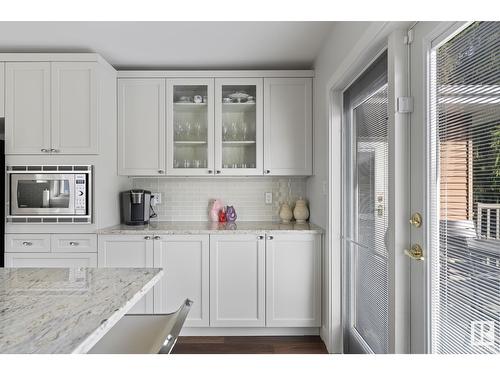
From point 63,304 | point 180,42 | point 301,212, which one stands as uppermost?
point 180,42

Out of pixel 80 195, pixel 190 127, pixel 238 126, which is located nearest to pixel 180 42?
pixel 190 127

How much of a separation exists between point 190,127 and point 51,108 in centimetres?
113

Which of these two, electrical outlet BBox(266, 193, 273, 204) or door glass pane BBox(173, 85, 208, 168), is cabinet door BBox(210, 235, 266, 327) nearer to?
electrical outlet BBox(266, 193, 273, 204)

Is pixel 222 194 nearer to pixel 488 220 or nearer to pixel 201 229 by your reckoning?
pixel 201 229

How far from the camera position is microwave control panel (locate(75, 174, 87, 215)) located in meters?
2.72

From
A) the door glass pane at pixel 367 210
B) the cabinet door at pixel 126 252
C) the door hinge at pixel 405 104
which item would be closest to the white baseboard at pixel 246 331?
the cabinet door at pixel 126 252

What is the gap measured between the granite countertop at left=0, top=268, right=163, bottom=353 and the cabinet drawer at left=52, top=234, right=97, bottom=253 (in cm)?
136

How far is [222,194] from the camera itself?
11.4 ft

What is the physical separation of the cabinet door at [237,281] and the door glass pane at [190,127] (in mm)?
800

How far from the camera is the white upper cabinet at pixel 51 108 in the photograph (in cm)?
274

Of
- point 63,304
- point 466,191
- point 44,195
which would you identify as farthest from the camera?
point 44,195

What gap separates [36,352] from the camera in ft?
2.30

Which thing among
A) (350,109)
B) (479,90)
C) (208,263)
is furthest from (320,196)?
(479,90)

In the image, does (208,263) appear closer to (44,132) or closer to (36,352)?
(44,132)
